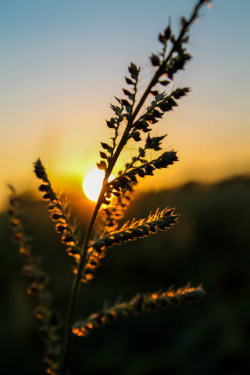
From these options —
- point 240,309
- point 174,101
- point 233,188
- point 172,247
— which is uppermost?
point 233,188

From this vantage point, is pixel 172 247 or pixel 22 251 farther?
pixel 172 247

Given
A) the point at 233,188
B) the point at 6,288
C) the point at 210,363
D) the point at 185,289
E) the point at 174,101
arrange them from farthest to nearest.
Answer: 1. the point at 233,188
2. the point at 6,288
3. the point at 210,363
4. the point at 185,289
5. the point at 174,101

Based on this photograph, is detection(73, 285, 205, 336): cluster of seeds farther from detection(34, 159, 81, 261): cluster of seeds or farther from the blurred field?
the blurred field

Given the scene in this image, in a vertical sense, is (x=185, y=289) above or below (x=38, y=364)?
above

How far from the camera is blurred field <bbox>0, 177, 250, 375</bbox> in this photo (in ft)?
33.0

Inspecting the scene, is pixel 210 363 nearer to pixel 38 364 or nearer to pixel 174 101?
Answer: pixel 38 364

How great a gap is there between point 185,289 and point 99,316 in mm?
586

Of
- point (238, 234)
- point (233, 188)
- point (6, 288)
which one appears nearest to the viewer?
point (6, 288)

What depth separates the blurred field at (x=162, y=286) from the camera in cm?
1005

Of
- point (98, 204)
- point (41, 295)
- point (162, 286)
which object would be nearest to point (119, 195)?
point (98, 204)

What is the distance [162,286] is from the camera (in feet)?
44.7

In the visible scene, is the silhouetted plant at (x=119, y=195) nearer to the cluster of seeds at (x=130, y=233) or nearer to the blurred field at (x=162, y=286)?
the cluster of seeds at (x=130, y=233)

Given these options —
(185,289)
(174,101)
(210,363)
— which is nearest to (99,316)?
(185,289)

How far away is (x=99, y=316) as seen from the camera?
2.06 metres
